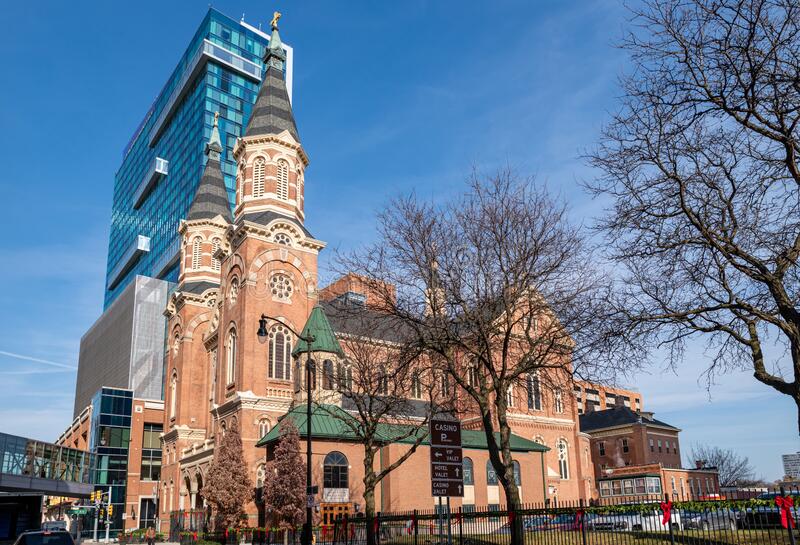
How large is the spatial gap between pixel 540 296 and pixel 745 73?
10.3m

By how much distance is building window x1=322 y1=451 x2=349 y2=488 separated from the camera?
4234 centimetres

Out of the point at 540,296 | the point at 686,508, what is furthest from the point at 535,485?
the point at 686,508

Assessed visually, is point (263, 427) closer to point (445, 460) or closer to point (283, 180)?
point (283, 180)

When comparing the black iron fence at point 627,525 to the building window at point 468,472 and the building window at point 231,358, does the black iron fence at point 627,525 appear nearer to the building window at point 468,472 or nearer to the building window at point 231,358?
the building window at point 468,472

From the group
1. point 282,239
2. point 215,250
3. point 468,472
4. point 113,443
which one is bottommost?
point 468,472

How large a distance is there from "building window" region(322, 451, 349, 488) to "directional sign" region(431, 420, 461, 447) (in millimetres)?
27628

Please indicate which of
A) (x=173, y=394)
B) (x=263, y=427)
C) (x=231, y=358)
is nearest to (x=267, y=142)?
(x=231, y=358)

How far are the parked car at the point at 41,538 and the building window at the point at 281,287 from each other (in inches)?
1244

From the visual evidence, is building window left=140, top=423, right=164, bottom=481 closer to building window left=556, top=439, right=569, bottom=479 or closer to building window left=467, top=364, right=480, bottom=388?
building window left=556, top=439, right=569, bottom=479

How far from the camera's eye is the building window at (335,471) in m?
42.3

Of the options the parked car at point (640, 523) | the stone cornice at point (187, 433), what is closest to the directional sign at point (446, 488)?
the parked car at point (640, 523)

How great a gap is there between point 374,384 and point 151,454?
52.5 metres

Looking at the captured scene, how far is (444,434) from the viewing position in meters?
16.4

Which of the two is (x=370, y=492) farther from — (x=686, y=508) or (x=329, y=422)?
(x=686, y=508)
